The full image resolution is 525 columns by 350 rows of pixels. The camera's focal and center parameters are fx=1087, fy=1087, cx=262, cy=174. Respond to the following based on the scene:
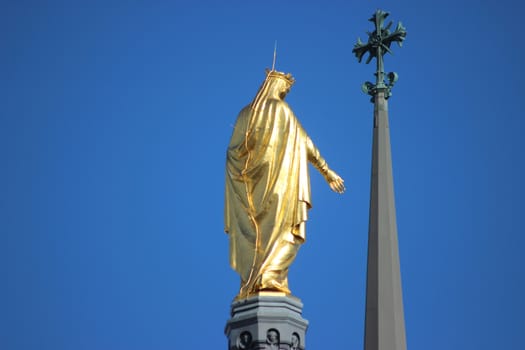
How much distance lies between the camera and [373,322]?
17.6 meters

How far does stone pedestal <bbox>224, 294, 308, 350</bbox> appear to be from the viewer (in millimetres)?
21828

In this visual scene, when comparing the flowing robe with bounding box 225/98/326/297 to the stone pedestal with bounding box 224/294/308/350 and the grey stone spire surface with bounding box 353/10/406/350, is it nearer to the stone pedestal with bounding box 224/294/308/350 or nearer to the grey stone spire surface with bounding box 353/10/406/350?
the stone pedestal with bounding box 224/294/308/350

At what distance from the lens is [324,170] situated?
24672 mm

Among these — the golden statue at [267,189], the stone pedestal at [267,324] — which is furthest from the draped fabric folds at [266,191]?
the stone pedestal at [267,324]

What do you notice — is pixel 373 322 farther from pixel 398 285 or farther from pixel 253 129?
pixel 253 129

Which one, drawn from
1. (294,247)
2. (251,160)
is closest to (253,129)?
(251,160)

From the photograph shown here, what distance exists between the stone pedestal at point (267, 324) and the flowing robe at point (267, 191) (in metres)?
0.45

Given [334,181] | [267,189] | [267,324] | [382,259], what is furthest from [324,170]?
[382,259]

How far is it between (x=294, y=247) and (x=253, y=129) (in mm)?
2803

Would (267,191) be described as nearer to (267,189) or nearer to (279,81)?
(267,189)

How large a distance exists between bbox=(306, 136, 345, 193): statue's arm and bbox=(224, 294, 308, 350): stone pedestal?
322cm

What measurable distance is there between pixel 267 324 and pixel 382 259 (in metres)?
4.71

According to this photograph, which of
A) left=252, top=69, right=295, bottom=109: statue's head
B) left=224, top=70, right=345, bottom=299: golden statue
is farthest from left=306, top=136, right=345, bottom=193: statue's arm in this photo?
left=252, top=69, right=295, bottom=109: statue's head

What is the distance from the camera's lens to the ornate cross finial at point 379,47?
19.8 m
